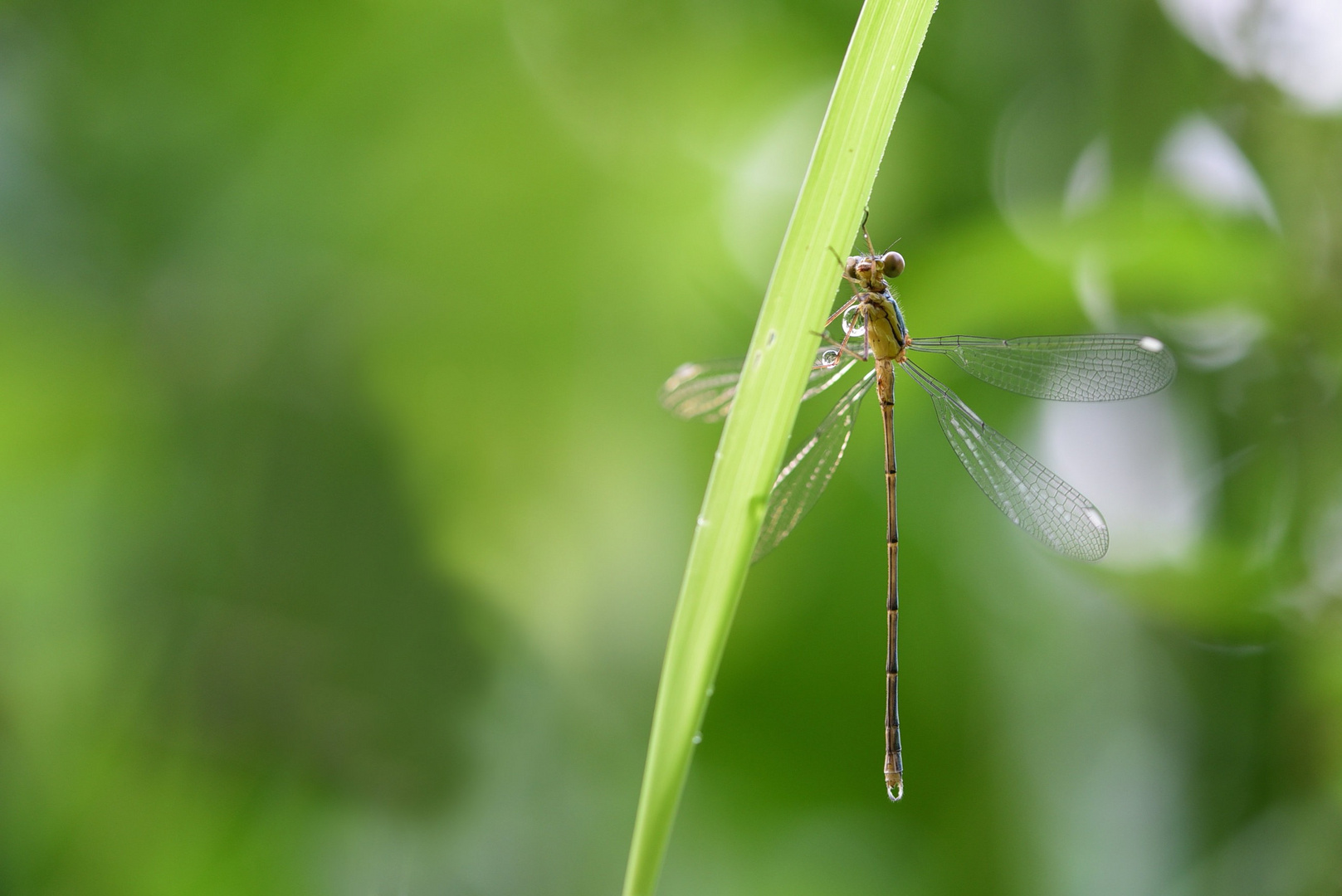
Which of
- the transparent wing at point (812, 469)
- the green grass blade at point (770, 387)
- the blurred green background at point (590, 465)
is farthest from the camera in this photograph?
the blurred green background at point (590, 465)

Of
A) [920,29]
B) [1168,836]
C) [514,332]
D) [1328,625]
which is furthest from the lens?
[514,332]

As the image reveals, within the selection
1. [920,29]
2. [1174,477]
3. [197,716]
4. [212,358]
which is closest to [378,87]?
[212,358]

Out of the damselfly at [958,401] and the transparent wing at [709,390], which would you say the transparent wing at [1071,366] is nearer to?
the damselfly at [958,401]

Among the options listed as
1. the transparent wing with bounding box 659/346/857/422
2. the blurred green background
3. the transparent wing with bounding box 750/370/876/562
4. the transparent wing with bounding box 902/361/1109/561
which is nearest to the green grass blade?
the transparent wing with bounding box 750/370/876/562

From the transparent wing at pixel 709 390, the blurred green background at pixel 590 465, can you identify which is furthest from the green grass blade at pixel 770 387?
the blurred green background at pixel 590 465

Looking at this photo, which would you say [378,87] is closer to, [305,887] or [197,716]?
[197,716]

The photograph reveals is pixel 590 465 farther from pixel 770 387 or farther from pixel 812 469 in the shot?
pixel 770 387

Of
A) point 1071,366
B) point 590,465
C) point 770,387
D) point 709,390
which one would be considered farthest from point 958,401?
point 770,387
